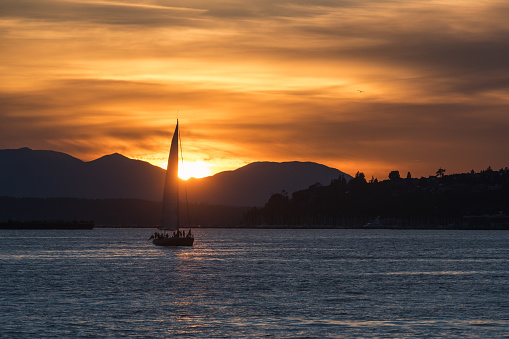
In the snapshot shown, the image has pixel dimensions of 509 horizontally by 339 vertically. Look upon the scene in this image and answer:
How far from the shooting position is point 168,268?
10800cm

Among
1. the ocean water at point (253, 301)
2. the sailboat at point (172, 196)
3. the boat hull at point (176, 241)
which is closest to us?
the ocean water at point (253, 301)

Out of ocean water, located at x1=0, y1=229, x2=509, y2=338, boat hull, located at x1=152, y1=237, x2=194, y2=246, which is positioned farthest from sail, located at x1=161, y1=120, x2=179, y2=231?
ocean water, located at x1=0, y1=229, x2=509, y2=338

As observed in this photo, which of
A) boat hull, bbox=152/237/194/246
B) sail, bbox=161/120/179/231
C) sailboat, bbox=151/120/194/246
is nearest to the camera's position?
sailboat, bbox=151/120/194/246

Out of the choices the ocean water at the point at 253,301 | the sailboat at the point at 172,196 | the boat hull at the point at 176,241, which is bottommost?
the ocean water at the point at 253,301

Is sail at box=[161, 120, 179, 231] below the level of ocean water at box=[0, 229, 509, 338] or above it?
above

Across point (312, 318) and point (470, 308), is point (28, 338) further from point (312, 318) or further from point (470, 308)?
point (470, 308)

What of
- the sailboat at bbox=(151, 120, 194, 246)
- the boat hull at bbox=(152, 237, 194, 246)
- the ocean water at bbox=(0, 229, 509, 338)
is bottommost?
the ocean water at bbox=(0, 229, 509, 338)

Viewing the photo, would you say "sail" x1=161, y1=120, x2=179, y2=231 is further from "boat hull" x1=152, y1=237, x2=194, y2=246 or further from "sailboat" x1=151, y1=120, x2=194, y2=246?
"boat hull" x1=152, y1=237, x2=194, y2=246

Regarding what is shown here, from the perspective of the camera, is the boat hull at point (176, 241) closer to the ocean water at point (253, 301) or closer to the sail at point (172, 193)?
the sail at point (172, 193)

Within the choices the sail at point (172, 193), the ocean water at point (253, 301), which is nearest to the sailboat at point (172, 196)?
the sail at point (172, 193)

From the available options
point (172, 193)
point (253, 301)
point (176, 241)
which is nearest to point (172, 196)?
point (172, 193)

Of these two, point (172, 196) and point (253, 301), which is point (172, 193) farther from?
point (253, 301)

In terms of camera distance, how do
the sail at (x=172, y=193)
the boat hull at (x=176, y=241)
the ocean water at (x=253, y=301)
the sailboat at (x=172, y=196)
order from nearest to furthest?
the ocean water at (x=253, y=301)
the sailboat at (x=172, y=196)
the sail at (x=172, y=193)
the boat hull at (x=176, y=241)

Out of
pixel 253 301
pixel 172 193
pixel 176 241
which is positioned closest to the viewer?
pixel 253 301
